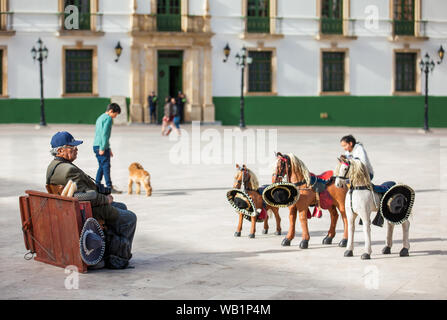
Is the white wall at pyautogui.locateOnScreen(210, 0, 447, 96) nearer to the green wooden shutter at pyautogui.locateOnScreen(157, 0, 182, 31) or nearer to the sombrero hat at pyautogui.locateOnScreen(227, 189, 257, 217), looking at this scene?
the green wooden shutter at pyautogui.locateOnScreen(157, 0, 182, 31)

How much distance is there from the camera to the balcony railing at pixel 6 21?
36.2 metres

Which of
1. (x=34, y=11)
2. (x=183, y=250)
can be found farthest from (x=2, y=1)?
(x=183, y=250)

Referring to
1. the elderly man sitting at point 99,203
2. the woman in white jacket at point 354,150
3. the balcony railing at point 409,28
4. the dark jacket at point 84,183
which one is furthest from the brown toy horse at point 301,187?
the balcony railing at point 409,28

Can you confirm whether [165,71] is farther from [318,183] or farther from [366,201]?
[366,201]

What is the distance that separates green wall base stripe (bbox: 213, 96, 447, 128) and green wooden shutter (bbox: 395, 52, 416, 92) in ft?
1.93

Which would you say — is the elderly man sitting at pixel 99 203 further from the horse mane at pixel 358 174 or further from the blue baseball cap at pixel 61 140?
the horse mane at pixel 358 174

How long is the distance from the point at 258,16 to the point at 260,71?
100 inches

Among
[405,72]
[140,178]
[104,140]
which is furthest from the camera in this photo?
[405,72]

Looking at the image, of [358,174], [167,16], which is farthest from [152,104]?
[358,174]

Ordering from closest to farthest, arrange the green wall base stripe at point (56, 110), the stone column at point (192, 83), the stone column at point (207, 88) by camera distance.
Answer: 1. the green wall base stripe at point (56, 110)
2. the stone column at point (192, 83)
3. the stone column at point (207, 88)

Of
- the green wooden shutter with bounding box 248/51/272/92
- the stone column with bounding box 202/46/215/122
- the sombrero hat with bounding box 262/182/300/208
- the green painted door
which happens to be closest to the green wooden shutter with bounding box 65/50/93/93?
the green painted door

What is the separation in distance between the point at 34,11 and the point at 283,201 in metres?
28.9

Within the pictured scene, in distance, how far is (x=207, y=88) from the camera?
3803 centimetres

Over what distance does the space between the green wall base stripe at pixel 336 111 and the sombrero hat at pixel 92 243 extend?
A: 2988 cm
